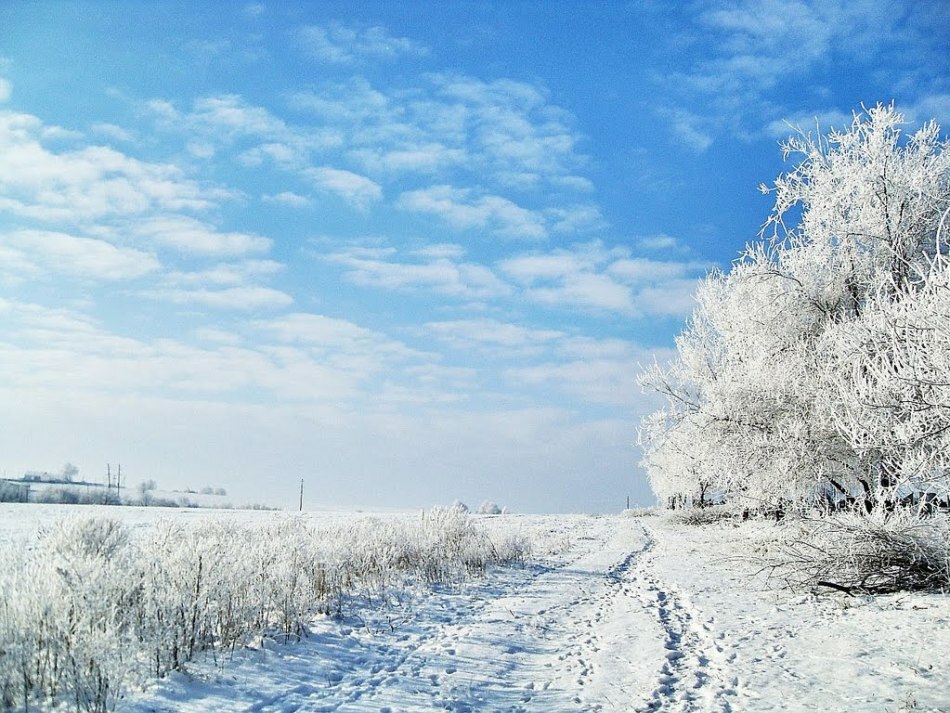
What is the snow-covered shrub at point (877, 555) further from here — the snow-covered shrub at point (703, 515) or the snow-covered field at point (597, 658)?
the snow-covered shrub at point (703, 515)

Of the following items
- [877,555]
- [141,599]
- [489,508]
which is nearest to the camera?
[141,599]

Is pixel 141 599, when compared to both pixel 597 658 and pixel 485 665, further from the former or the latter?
pixel 597 658

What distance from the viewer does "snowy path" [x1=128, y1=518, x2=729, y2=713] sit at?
6.56 m


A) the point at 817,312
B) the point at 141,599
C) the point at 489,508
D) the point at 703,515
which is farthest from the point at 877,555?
the point at 489,508

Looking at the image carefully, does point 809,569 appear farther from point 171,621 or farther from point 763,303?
point 171,621

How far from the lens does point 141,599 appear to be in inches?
303

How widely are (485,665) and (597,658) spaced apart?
4.99 ft

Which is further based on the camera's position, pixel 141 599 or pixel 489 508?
pixel 489 508

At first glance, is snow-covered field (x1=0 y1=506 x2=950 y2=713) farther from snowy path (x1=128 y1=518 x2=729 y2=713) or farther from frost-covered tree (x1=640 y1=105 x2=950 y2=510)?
frost-covered tree (x1=640 y1=105 x2=950 y2=510)

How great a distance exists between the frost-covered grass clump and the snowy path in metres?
0.49

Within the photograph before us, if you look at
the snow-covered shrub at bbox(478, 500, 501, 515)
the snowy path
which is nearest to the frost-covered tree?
the snowy path

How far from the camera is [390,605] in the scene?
11312 millimetres

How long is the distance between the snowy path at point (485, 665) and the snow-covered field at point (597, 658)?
3 cm

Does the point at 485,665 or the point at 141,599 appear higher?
the point at 141,599
